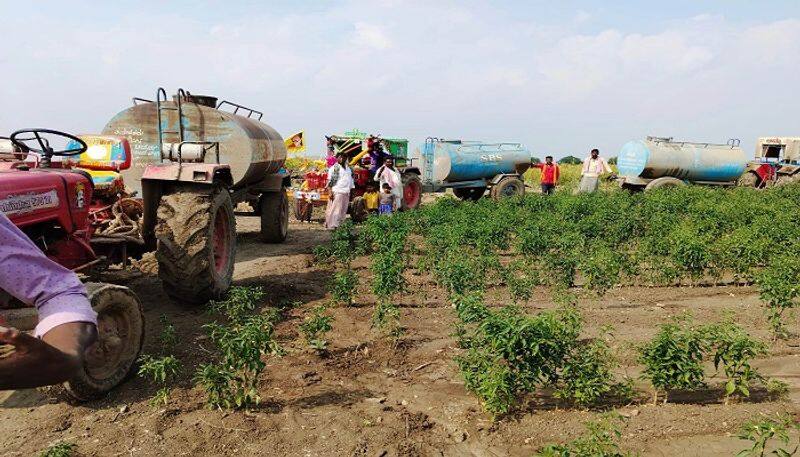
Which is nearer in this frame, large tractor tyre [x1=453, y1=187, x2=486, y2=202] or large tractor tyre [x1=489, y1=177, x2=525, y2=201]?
large tractor tyre [x1=489, y1=177, x2=525, y2=201]

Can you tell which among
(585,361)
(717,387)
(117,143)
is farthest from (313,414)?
(117,143)

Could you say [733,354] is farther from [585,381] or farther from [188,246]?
[188,246]

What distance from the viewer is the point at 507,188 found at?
17.7 meters

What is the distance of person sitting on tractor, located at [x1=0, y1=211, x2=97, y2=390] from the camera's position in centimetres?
131

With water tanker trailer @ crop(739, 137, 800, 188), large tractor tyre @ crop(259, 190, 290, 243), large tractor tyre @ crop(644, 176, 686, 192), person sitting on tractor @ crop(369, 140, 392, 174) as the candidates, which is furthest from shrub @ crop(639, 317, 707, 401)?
water tanker trailer @ crop(739, 137, 800, 188)

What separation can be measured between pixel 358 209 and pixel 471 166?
539 centimetres

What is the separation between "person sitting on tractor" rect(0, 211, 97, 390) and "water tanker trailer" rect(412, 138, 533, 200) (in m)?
15.4

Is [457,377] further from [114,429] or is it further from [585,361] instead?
[114,429]

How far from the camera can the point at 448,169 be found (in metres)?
16.8

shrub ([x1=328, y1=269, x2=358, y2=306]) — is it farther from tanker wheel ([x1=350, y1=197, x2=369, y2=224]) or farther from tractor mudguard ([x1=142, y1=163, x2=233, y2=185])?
tanker wheel ([x1=350, y1=197, x2=369, y2=224])

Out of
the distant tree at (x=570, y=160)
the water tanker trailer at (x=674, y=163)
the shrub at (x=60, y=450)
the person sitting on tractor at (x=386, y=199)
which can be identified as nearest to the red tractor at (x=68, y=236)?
the shrub at (x=60, y=450)

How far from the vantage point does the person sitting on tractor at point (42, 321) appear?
1.31 meters

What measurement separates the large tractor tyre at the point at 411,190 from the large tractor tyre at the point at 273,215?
521cm

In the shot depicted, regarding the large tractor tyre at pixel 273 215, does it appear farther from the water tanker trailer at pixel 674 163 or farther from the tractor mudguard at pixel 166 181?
the water tanker trailer at pixel 674 163
